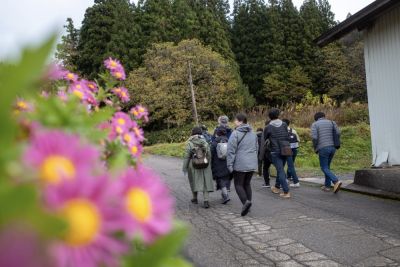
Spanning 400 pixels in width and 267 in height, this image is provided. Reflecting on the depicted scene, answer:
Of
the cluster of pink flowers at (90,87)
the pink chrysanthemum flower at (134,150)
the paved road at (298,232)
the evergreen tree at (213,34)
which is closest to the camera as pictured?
the pink chrysanthemum flower at (134,150)

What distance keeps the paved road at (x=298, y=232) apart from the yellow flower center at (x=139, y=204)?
319cm

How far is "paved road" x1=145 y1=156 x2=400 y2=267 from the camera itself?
16.8ft

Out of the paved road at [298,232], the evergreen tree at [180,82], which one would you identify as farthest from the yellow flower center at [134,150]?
the evergreen tree at [180,82]

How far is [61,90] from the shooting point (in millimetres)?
1570

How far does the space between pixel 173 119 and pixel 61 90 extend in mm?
34693

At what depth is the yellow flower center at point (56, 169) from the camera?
480mm

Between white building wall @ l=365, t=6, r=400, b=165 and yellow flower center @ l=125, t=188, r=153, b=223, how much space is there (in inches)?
353

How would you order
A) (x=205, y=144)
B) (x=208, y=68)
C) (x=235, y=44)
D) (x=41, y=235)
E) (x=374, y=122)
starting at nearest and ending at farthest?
(x=41, y=235) → (x=205, y=144) → (x=374, y=122) → (x=208, y=68) → (x=235, y=44)

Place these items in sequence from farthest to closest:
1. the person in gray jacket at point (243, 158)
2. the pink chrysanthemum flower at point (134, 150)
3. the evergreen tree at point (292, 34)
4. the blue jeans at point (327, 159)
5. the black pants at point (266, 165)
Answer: the evergreen tree at point (292, 34), the black pants at point (266, 165), the blue jeans at point (327, 159), the person in gray jacket at point (243, 158), the pink chrysanthemum flower at point (134, 150)

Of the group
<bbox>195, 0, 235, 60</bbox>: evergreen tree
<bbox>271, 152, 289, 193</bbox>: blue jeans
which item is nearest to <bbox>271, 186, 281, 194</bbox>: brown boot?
<bbox>271, 152, 289, 193</bbox>: blue jeans

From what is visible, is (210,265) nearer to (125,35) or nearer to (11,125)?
(11,125)

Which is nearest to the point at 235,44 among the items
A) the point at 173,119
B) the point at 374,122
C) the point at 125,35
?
the point at 125,35

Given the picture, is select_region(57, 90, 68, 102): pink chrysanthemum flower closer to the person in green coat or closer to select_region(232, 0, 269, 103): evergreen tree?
the person in green coat

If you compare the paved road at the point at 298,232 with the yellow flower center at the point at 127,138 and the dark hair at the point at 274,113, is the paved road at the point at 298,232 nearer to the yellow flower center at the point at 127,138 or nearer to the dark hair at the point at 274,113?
the dark hair at the point at 274,113
